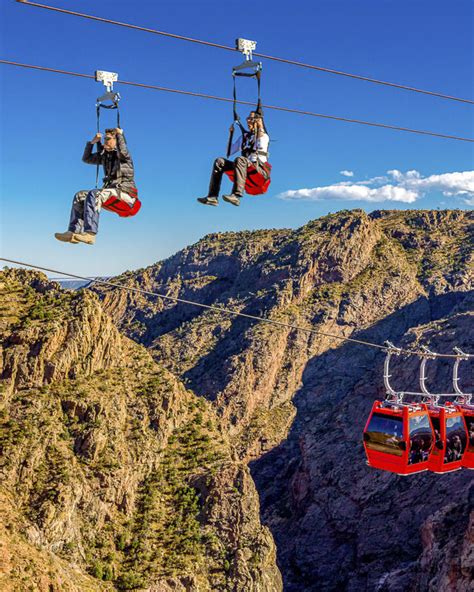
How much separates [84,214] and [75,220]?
42 cm

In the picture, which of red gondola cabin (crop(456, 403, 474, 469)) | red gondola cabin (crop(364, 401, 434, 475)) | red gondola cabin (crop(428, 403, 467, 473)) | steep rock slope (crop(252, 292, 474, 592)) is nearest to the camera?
red gondola cabin (crop(364, 401, 434, 475))

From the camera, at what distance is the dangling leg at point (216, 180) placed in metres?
35.1

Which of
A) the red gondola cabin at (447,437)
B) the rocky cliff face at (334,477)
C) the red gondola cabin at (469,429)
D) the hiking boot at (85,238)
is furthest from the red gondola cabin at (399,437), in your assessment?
the rocky cliff face at (334,477)

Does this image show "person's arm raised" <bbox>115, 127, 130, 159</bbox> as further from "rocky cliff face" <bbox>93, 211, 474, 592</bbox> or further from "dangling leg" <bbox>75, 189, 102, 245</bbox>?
"rocky cliff face" <bbox>93, 211, 474, 592</bbox>

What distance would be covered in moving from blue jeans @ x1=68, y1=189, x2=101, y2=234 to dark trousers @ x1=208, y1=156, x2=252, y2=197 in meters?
5.00

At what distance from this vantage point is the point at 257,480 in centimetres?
16612

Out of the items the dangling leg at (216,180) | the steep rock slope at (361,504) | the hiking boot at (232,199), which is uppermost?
the dangling leg at (216,180)

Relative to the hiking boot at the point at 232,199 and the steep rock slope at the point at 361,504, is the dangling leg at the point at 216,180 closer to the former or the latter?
the hiking boot at the point at 232,199

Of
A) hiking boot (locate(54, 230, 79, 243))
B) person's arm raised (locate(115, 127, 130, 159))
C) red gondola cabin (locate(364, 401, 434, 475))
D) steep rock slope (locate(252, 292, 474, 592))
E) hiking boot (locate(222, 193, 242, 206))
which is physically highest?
person's arm raised (locate(115, 127, 130, 159))

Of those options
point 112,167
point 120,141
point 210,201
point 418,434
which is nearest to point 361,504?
point 418,434

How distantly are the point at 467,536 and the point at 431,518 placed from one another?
15.1m

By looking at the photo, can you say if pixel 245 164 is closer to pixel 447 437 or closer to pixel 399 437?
pixel 399 437

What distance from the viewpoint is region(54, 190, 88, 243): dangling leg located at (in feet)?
105

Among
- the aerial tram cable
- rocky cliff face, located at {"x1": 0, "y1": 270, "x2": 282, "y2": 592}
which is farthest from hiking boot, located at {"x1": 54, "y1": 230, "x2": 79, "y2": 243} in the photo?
rocky cliff face, located at {"x1": 0, "y1": 270, "x2": 282, "y2": 592}
